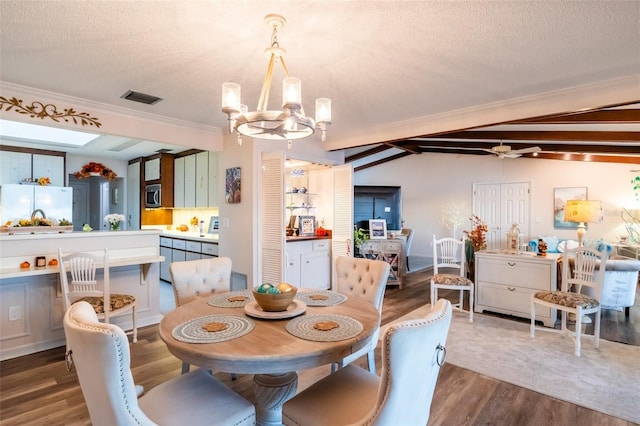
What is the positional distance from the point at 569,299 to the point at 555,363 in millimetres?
690

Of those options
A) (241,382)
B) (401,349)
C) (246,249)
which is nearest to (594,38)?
(401,349)

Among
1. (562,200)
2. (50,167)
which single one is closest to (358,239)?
(562,200)

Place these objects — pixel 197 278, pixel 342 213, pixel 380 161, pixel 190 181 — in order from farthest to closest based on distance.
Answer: pixel 380 161, pixel 190 181, pixel 342 213, pixel 197 278

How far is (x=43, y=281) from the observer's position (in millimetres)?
3072

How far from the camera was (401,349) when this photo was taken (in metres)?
1.07

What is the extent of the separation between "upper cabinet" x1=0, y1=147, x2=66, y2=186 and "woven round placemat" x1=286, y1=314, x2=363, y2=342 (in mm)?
6437

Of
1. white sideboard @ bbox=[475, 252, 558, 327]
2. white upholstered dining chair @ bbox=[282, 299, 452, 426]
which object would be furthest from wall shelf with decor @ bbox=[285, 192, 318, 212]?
white upholstered dining chair @ bbox=[282, 299, 452, 426]

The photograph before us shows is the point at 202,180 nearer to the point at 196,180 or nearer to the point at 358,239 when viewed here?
the point at 196,180

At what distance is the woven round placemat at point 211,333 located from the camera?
142cm

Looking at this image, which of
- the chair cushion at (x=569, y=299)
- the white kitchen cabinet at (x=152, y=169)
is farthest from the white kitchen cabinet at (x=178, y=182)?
the chair cushion at (x=569, y=299)

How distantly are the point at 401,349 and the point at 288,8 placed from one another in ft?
5.57

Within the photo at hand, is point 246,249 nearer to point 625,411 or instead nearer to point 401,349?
point 401,349

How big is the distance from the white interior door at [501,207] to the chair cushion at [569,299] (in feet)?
15.2

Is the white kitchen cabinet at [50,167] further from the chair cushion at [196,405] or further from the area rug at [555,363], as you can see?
the area rug at [555,363]
